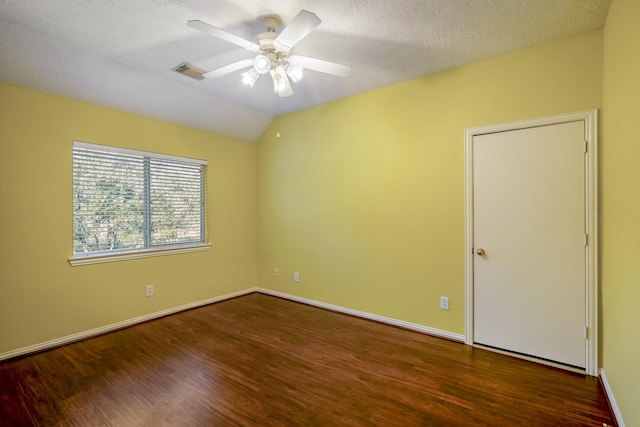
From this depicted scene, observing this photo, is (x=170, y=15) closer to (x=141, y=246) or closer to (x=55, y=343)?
(x=141, y=246)

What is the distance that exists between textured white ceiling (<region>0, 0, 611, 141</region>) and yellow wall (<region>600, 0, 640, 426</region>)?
460 mm

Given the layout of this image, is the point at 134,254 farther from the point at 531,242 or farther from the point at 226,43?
the point at 531,242

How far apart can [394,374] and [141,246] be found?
304 centimetres

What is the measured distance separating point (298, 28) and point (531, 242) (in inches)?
95.1

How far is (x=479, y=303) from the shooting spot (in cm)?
271

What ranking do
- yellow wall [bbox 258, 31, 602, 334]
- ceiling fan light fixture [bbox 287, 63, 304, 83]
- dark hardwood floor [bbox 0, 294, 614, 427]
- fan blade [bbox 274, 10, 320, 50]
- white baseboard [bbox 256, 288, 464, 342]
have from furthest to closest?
white baseboard [bbox 256, 288, 464, 342] → yellow wall [bbox 258, 31, 602, 334] → ceiling fan light fixture [bbox 287, 63, 304, 83] → dark hardwood floor [bbox 0, 294, 614, 427] → fan blade [bbox 274, 10, 320, 50]

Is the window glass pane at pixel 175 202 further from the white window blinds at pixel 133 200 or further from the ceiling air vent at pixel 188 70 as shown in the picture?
the ceiling air vent at pixel 188 70

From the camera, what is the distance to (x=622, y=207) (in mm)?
1736

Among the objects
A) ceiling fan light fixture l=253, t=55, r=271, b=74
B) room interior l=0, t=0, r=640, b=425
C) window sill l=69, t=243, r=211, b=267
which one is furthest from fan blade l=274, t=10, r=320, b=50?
window sill l=69, t=243, r=211, b=267

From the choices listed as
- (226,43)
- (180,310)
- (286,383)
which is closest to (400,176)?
(226,43)

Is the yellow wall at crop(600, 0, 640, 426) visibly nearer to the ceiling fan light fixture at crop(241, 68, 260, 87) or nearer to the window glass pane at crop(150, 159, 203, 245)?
the ceiling fan light fixture at crop(241, 68, 260, 87)

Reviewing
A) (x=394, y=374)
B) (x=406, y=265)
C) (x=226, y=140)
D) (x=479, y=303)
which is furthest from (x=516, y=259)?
(x=226, y=140)

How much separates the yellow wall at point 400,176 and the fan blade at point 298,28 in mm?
1650

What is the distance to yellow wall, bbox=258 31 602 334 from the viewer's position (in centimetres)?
245
